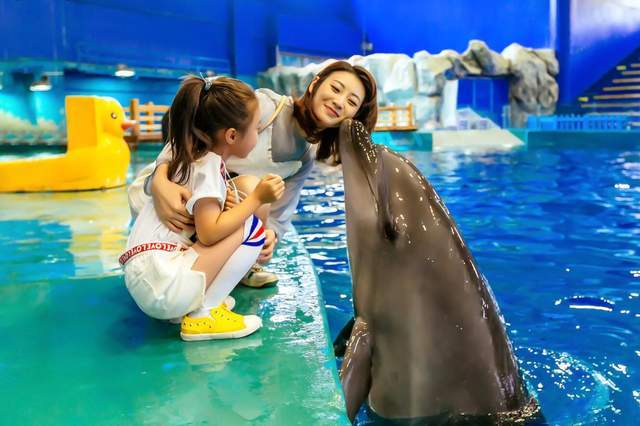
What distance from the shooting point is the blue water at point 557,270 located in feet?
8.64

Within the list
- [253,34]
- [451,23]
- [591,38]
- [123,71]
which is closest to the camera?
[123,71]

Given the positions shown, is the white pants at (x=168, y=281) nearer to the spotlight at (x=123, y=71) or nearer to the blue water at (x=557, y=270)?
the blue water at (x=557, y=270)

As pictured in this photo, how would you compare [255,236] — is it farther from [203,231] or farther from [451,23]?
[451,23]

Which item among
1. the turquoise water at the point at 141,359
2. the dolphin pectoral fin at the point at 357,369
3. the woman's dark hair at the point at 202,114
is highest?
the woman's dark hair at the point at 202,114

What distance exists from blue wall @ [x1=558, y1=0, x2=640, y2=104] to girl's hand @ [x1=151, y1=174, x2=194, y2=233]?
23.9 m

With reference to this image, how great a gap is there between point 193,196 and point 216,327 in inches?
16.2

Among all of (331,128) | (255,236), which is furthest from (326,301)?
(255,236)

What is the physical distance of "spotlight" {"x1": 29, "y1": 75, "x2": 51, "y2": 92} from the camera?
16016 mm

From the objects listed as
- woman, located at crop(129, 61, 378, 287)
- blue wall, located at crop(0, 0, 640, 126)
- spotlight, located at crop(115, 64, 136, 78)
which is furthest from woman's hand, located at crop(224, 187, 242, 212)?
spotlight, located at crop(115, 64, 136, 78)

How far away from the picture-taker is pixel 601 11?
23.7 m

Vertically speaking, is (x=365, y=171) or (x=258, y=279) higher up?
(x=365, y=171)

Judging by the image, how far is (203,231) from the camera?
6.12ft

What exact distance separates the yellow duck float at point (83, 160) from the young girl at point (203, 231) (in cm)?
471

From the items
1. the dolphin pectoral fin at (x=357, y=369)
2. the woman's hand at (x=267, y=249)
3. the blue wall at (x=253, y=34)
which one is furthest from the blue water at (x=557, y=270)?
the blue wall at (x=253, y=34)
